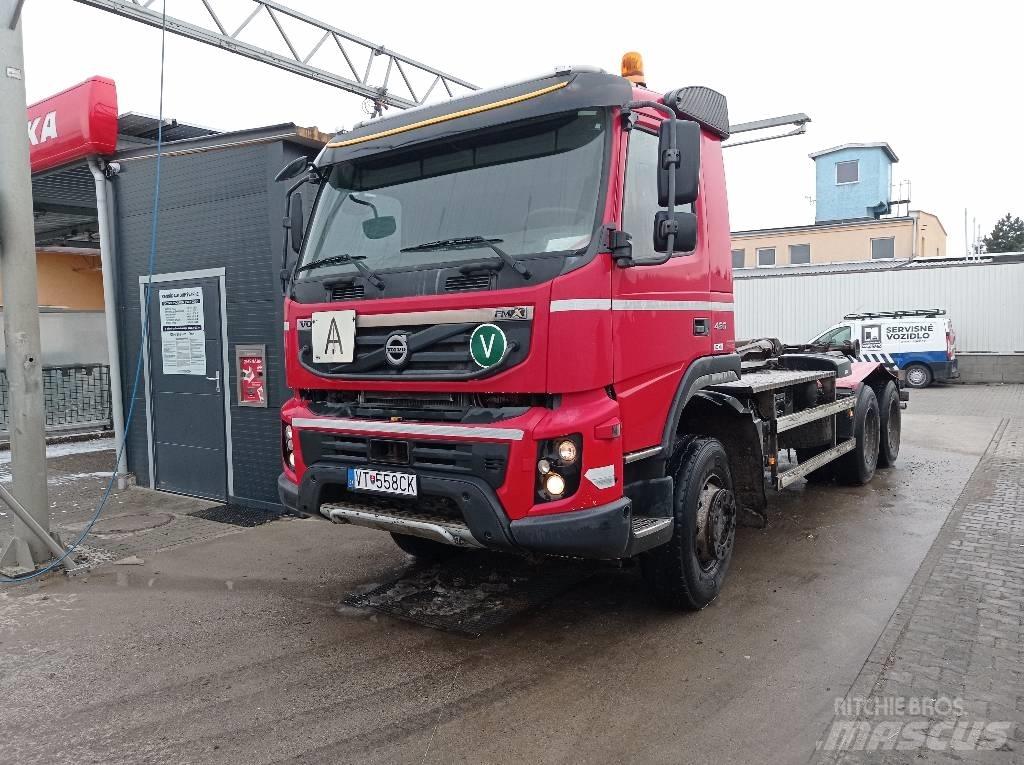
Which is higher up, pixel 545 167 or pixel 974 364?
pixel 545 167

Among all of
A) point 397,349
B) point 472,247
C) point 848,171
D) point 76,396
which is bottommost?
point 76,396

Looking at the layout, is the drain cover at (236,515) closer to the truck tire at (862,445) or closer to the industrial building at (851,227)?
the truck tire at (862,445)

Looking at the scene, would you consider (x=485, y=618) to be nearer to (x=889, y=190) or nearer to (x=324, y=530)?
(x=324, y=530)

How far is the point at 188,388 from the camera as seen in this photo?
8.01 meters

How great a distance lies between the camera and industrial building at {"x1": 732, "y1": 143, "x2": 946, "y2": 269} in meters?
31.5

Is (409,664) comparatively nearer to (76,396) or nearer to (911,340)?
(76,396)

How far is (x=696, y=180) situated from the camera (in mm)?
3850

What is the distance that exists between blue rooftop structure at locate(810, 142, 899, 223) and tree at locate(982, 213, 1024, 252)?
20.5m

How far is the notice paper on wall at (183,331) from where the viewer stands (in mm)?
7809

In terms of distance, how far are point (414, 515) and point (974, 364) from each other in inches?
890

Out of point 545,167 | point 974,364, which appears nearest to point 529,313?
point 545,167

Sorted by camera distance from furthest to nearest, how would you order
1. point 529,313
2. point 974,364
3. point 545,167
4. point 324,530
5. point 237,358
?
1. point 974,364
2. point 237,358
3. point 324,530
4. point 545,167
5. point 529,313

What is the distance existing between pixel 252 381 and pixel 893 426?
727 centimetres

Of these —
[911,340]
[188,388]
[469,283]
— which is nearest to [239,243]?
[188,388]
